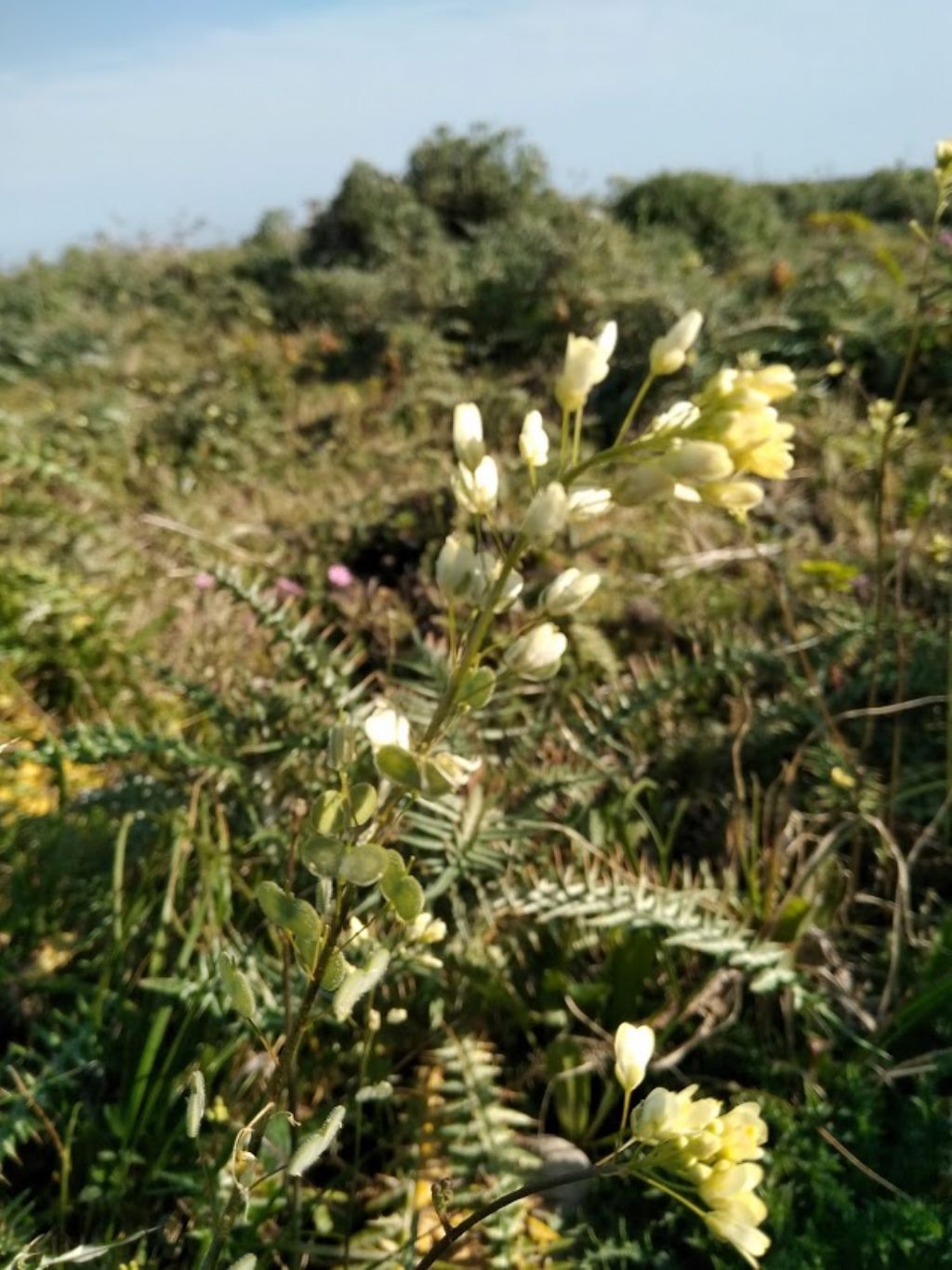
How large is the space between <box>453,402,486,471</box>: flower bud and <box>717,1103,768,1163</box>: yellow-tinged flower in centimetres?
58

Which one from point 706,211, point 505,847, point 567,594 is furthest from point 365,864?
point 706,211

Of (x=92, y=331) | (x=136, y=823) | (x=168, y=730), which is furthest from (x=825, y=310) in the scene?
(x=92, y=331)

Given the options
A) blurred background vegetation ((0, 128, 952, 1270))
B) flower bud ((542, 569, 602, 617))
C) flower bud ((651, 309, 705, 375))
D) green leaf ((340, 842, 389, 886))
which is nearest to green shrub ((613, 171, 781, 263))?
blurred background vegetation ((0, 128, 952, 1270))

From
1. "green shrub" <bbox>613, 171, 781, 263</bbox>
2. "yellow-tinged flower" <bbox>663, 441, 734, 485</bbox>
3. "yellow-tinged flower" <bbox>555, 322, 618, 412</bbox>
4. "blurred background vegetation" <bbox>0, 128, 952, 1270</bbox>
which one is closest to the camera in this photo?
"yellow-tinged flower" <bbox>663, 441, 734, 485</bbox>

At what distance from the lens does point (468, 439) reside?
897 mm

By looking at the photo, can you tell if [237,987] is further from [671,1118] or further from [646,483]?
[646,483]

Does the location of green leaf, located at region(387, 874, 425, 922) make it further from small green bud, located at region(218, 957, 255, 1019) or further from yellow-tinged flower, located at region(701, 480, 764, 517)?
yellow-tinged flower, located at region(701, 480, 764, 517)

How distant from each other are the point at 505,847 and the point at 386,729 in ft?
3.43

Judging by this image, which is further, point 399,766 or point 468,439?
point 468,439

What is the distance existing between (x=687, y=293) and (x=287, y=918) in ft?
15.6

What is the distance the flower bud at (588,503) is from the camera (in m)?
0.81

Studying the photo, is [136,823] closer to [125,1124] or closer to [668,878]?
[125,1124]

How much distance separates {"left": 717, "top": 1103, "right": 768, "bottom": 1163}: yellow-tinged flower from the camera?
801 mm

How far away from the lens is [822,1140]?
4.88 feet
